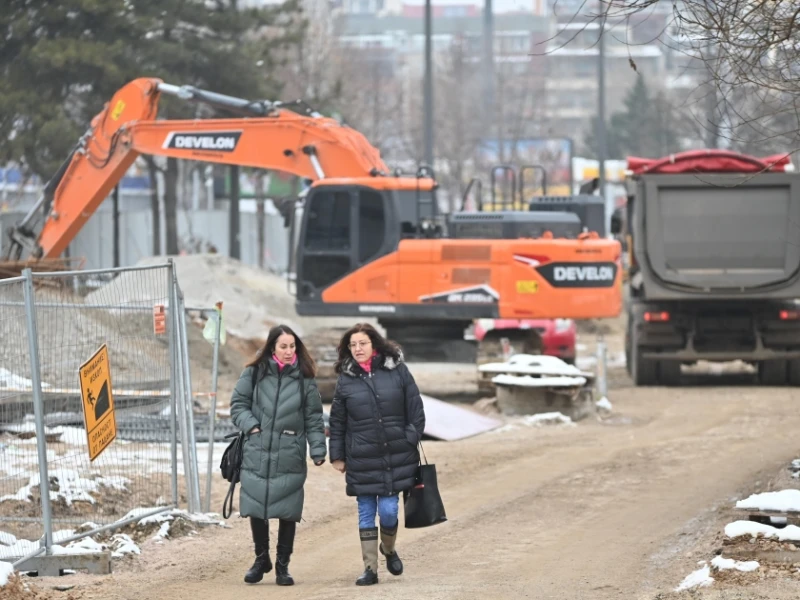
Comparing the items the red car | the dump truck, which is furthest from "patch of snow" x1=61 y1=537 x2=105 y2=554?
the dump truck

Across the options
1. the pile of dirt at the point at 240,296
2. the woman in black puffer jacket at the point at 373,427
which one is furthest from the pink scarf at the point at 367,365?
the pile of dirt at the point at 240,296

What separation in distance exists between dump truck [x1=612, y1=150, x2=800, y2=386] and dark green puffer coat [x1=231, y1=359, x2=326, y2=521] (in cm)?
1412

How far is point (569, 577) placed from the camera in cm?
952

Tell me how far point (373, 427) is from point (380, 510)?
0.55 m

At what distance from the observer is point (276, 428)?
9125mm

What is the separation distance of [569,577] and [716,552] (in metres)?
0.95

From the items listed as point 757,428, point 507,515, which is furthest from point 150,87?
point 507,515

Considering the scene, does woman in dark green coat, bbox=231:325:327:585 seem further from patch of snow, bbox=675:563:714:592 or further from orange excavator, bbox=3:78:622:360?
orange excavator, bbox=3:78:622:360

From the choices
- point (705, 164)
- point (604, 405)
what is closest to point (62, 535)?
point (604, 405)

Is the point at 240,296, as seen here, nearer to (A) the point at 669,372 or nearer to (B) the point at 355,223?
(B) the point at 355,223

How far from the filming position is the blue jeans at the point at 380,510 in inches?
362

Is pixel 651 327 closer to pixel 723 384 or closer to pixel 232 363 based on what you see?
pixel 723 384

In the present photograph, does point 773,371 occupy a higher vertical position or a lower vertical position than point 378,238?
lower

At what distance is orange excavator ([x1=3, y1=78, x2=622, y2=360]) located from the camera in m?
21.2
